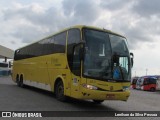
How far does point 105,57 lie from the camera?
48.3ft

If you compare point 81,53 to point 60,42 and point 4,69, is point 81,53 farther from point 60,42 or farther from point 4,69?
point 4,69

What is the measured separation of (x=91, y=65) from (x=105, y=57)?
29.0 inches

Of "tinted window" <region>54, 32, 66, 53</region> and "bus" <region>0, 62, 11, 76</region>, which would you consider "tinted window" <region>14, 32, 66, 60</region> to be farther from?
"bus" <region>0, 62, 11, 76</region>

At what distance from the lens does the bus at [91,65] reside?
14258 mm

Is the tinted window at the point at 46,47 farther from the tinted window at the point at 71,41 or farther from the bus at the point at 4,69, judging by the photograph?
the bus at the point at 4,69

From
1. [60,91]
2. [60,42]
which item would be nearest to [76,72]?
[60,91]

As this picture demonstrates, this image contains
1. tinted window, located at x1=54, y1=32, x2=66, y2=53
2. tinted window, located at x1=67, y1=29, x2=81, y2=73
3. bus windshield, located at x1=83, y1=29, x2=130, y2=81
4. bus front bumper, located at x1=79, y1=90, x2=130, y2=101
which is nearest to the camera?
bus front bumper, located at x1=79, y1=90, x2=130, y2=101

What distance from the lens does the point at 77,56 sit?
15.0m

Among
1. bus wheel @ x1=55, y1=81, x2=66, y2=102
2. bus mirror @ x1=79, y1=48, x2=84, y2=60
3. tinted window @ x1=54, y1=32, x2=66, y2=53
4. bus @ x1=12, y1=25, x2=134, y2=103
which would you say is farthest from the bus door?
tinted window @ x1=54, y1=32, x2=66, y2=53

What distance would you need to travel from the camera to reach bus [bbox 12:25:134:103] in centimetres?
1426

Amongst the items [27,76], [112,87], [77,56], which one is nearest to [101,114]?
[112,87]

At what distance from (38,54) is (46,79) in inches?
118

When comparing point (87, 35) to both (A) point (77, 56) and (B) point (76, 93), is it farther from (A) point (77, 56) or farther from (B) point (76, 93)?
(B) point (76, 93)

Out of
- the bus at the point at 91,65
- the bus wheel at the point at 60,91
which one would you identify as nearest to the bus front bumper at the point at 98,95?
the bus at the point at 91,65
